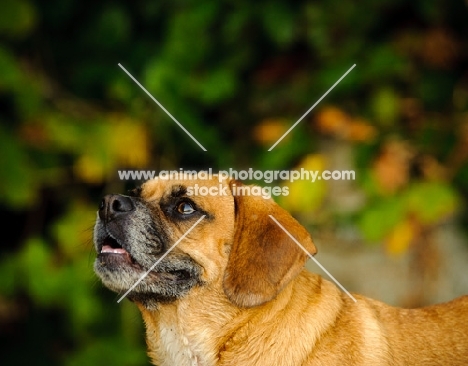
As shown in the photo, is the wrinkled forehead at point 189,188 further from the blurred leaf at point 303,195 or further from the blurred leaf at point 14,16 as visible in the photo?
the blurred leaf at point 14,16

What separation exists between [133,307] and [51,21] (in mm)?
3202

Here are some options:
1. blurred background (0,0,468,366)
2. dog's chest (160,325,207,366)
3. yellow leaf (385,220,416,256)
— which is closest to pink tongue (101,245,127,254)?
dog's chest (160,325,207,366)

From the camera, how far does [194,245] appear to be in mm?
3537

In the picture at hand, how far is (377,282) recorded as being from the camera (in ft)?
23.0

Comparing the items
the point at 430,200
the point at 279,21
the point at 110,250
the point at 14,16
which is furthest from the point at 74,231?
the point at 430,200

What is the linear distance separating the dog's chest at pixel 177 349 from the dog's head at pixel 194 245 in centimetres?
20

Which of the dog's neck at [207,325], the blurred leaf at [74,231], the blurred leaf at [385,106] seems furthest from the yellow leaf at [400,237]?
the blurred leaf at [74,231]

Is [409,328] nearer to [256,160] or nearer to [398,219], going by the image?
[398,219]

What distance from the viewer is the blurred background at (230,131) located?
6.24 meters

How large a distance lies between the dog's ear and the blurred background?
8.35 feet

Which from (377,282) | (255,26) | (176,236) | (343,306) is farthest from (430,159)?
(176,236)

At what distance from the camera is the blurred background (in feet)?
20.5

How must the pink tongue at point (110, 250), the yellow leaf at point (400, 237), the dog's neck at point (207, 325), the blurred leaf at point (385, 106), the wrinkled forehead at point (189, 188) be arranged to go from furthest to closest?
the blurred leaf at point (385, 106) → the yellow leaf at point (400, 237) → the wrinkled forehead at point (189, 188) → the pink tongue at point (110, 250) → the dog's neck at point (207, 325)

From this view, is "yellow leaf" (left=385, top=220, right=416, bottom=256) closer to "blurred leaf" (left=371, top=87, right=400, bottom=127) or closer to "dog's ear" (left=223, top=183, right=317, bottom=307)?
"blurred leaf" (left=371, top=87, right=400, bottom=127)
